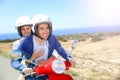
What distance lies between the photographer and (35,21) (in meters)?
4.21

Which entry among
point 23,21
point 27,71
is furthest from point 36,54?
point 23,21

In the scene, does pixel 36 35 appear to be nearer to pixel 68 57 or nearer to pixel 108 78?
pixel 68 57

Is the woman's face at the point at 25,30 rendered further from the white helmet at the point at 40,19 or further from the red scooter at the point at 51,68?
the red scooter at the point at 51,68

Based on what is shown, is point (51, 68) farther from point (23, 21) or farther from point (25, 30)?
point (25, 30)

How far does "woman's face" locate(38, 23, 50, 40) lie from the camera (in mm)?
4270

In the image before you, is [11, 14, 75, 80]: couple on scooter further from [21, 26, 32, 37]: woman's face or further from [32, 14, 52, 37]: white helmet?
[21, 26, 32, 37]: woman's face

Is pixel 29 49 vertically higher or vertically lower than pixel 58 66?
higher

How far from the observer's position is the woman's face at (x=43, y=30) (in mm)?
4270

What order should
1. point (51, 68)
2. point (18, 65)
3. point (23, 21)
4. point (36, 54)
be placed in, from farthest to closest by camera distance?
1. point (23, 21)
2. point (36, 54)
3. point (18, 65)
4. point (51, 68)

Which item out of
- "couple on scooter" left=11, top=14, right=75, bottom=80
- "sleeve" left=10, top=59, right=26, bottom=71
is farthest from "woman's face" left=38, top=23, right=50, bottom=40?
"sleeve" left=10, top=59, right=26, bottom=71

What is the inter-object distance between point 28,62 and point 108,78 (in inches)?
287

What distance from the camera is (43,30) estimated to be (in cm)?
428

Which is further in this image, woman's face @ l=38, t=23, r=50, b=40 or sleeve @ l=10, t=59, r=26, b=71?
woman's face @ l=38, t=23, r=50, b=40

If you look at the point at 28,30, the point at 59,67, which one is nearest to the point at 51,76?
the point at 59,67
